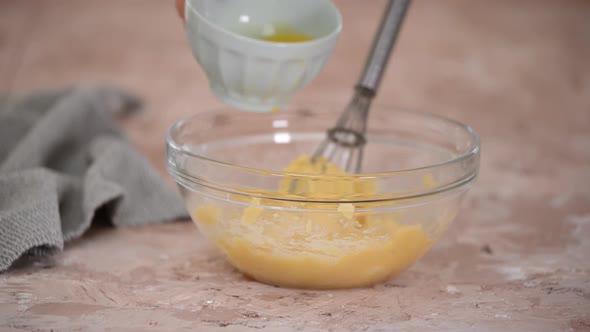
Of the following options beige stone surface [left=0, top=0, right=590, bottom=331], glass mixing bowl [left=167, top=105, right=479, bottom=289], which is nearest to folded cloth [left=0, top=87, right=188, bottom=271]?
beige stone surface [left=0, top=0, right=590, bottom=331]

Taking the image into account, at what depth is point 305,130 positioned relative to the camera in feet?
4.43

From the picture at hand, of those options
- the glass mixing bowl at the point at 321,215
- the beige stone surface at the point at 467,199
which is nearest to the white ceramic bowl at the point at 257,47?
the glass mixing bowl at the point at 321,215

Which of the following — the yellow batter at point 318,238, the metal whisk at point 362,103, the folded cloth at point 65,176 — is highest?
the metal whisk at point 362,103

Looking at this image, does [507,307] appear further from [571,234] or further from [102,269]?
[102,269]

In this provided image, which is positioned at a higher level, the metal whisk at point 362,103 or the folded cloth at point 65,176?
the metal whisk at point 362,103

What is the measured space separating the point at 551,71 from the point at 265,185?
4.64 feet

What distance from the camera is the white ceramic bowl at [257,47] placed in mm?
985

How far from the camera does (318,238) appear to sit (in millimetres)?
986

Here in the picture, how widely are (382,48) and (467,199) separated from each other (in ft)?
1.49

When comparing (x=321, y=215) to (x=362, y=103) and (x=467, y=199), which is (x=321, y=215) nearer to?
(x=362, y=103)

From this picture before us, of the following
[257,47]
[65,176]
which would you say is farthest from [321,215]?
[65,176]

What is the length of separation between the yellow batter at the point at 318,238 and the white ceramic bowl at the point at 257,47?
139 millimetres

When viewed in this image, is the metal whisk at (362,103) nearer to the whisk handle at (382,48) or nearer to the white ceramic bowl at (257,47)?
the whisk handle at (382,48)

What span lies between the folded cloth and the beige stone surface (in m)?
0.04
